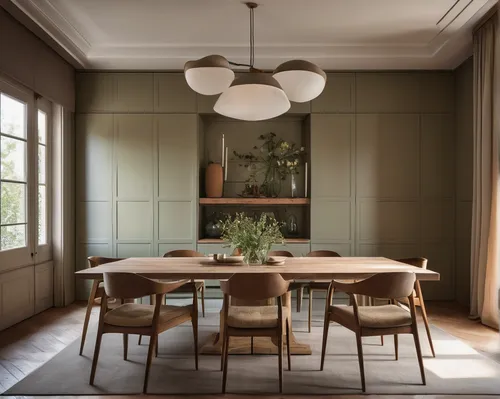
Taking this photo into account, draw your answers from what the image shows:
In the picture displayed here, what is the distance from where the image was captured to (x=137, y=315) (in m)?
3.04

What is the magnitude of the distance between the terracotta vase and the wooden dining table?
205 cm

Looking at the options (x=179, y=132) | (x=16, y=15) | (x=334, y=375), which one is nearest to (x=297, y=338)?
(x=334, y=375)

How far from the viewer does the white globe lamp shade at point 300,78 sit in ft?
11.0

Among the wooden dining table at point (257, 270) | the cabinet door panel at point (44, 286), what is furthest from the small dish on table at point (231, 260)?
the cabinet door panel at point (44, 286)

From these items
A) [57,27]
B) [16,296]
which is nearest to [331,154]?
[57,27]

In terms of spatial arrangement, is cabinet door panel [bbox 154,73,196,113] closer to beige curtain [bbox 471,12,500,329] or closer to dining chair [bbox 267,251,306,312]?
dining chair [bbox 267,251,306,312]

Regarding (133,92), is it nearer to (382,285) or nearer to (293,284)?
(293,284)

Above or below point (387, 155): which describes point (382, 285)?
below

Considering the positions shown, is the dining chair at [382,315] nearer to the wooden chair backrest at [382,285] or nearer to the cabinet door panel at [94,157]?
the wooden chair backrest at [382,285]

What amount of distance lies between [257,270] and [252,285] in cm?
41

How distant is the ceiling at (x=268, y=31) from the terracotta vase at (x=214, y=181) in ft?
4.26

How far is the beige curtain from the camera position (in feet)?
14.4

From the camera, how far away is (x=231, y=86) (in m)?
3.40

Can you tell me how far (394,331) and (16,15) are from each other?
410 centimetres
